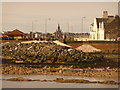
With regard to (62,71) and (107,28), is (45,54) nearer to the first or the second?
(62,71)

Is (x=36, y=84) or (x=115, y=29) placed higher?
(x=115, y=29)

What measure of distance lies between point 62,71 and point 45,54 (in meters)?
11.7

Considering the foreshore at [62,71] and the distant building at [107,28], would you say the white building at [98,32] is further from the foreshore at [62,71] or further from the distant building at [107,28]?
the foreshore at [62,71]

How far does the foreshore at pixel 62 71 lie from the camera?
107ft

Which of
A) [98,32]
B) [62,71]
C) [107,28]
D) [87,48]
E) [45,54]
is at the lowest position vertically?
[62,71]

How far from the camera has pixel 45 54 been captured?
4553 centimetres

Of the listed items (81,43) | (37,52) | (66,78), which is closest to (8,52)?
(37,52)

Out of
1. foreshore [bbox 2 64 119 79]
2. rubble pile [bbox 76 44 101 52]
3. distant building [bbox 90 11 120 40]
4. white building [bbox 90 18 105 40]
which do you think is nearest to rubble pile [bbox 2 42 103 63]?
foreshore [bbox 2 64 119 79]

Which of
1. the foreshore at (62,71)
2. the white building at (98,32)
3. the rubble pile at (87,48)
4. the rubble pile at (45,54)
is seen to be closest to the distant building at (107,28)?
the white building at (98,32)

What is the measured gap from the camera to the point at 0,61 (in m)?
42.1

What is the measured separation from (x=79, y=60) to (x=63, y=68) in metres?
6.45

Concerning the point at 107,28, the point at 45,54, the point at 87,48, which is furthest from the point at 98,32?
the point at 45,54

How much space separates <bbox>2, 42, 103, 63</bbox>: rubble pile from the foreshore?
16.9 ft

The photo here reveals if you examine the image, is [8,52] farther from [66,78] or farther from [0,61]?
[66,78]
